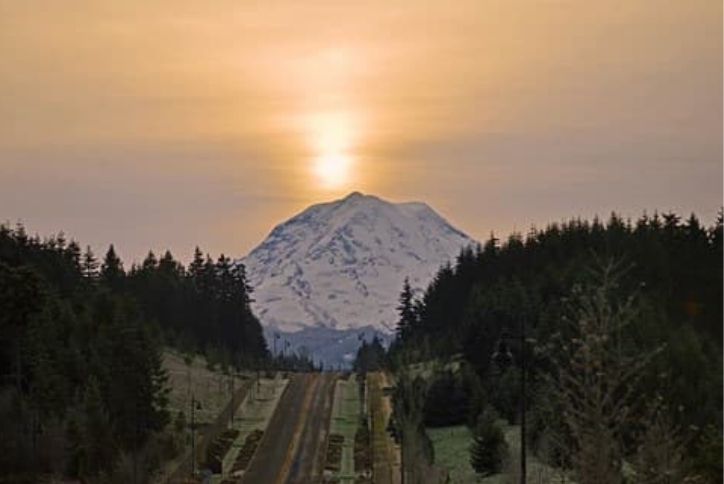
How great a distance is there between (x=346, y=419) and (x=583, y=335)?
63694 millimetres

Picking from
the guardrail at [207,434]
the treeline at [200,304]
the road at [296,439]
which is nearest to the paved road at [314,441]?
the road at [296,439]

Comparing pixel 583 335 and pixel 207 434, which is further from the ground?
pixel 207 434

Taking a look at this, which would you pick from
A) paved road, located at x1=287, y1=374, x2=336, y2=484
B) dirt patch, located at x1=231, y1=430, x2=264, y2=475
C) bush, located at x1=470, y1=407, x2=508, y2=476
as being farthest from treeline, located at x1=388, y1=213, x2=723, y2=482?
dirt patch, located at x1=231, y1=430, x2=264, y2=475

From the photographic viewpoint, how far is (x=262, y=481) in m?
56.3

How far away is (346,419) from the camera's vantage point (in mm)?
77750

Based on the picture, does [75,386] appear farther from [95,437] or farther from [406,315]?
[406,315]

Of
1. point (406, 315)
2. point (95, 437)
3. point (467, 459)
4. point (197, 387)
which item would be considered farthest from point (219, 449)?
point (406, 315)

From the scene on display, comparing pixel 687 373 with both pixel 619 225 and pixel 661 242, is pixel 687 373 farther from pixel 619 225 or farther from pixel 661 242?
Answer: pixel 619 225

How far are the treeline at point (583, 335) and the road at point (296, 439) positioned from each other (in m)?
6.14

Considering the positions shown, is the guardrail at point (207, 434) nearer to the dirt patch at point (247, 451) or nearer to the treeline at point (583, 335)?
the dirt patch at point (247, 451)

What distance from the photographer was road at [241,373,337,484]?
57.9 metres

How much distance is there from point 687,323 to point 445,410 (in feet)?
110

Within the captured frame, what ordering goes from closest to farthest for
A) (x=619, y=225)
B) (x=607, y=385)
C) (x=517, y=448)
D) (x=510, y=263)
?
(x=607, y=385), (x=517, y=448), (x=619, y=225), (x=510, y=263)

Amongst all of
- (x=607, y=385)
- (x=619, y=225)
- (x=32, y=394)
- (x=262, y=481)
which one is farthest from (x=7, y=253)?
(x=607, y=385)
